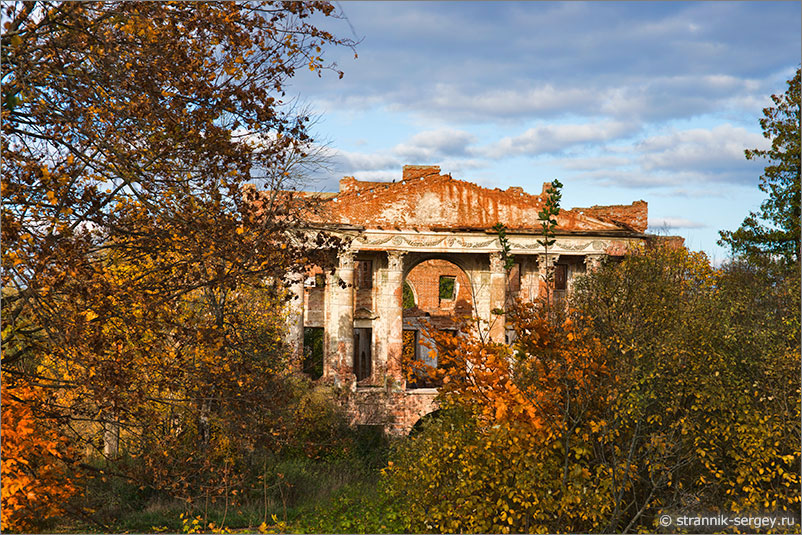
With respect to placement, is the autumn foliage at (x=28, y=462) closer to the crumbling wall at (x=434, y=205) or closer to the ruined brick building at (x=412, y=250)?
the ruined brick building at (x=412, y=250)

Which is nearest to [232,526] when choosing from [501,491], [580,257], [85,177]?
[501,491]

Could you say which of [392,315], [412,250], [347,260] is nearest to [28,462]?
[347,260]

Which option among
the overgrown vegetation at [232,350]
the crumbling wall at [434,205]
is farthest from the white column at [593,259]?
the overgrown vegetation at [232,350]

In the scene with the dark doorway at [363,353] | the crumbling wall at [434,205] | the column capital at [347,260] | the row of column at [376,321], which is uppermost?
the crumbling wall at [434,205]

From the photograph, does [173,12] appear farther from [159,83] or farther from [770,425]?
[770,425]

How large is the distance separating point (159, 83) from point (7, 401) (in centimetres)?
364

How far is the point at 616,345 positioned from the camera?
36.7ft

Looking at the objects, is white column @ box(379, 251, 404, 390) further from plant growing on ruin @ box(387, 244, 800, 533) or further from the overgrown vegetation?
plant growing on ruin @ box(387, 244, 800, 533)

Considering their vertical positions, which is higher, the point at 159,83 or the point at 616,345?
the point at 159,83

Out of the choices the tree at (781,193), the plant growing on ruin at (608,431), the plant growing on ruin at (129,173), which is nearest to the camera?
→ the plant growing on ruin at (129,173)

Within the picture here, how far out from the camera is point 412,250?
27547mm

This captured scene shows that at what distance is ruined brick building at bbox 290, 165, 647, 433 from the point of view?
2609 centimetres

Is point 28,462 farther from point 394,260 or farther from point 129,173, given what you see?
point 394,260

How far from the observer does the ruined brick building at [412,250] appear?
85.6 feet
